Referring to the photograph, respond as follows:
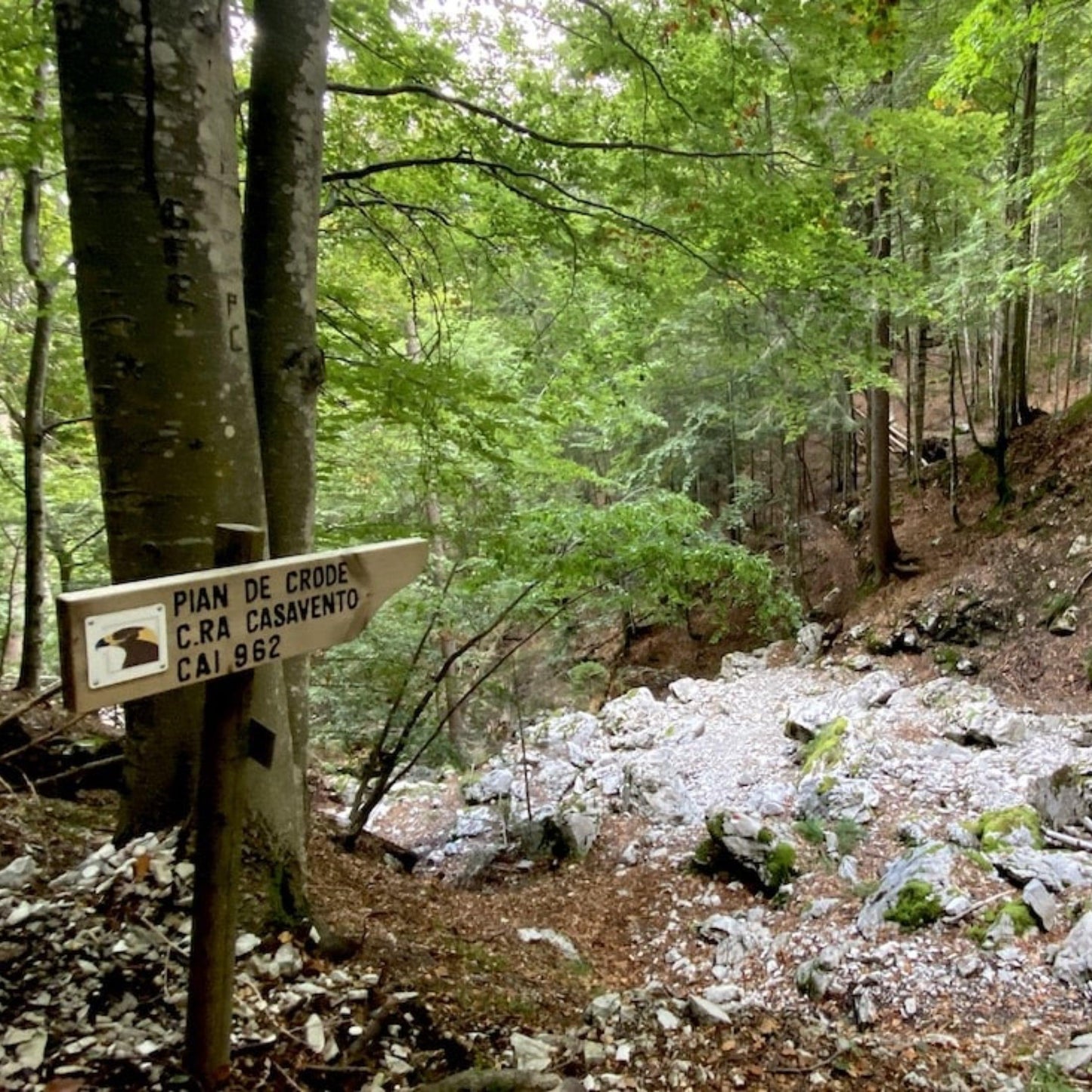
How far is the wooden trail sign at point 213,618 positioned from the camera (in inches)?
49.0

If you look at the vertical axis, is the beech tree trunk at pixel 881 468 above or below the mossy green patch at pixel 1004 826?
above

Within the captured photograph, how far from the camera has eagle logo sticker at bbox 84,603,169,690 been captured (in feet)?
4.11

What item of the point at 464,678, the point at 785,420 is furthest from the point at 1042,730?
the point at 464,678

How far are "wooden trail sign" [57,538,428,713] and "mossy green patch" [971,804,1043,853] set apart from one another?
4608 mm

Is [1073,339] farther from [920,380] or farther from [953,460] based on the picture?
[953,460]

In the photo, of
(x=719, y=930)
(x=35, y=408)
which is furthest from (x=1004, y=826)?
(x=35, y=408)

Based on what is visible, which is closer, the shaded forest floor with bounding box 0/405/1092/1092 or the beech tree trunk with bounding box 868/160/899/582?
the shaded forest floor with bounding box 0/405/1092/1092

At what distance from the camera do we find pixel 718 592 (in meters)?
6.79

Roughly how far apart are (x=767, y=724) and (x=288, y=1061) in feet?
24.7

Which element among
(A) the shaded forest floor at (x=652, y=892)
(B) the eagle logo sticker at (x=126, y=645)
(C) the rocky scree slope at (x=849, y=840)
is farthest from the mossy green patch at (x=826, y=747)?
(B) the eagle logo sticker at (x=126, y=645)

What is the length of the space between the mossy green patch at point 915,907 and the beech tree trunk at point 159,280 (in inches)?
152

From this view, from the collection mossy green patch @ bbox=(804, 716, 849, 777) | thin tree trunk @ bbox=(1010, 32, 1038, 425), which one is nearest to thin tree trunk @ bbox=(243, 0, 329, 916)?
mossy green patch @ bbox=(804, 716, 849, 777)

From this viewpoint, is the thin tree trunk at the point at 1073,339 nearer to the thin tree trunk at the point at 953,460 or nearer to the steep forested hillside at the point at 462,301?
the steep forested hillside at the point at 462,301

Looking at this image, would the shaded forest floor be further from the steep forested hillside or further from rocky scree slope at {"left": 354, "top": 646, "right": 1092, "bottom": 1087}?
rocky scree slope at {"left": 354, "top": 646, "right": 1092, "bottom": 1087}
